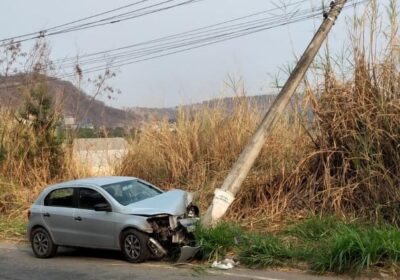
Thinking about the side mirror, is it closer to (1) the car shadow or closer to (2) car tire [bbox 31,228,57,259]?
(1) the car shadow

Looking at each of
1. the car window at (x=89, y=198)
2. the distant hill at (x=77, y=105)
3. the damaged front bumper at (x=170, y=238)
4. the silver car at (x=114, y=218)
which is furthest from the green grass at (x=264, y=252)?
the distant hill at (x=77, y=105)

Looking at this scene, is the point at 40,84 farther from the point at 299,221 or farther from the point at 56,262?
the point at 299,221

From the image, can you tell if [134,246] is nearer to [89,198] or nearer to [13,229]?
[89,198]

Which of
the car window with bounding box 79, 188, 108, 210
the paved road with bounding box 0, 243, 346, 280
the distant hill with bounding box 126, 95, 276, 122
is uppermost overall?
the distant hill with bounding box 126, 95, 276, 122

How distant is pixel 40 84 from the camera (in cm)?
1998

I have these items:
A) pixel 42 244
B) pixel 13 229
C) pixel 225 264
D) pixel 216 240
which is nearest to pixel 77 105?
pixel 13 229

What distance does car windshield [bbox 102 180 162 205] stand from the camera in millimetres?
11188

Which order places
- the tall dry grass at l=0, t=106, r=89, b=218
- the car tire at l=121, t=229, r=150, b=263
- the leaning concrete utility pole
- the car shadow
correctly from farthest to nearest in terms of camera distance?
the tall dry grass at l=0, t=106, r=89, b=218 → the leaning concrete utility pole → the car shadow → the car tire at l=121, t=229, r=150, b=263

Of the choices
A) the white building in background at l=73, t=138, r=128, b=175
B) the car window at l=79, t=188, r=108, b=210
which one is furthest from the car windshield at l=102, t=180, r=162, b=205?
the white building in background at l=73, t=138, r=128, b=175

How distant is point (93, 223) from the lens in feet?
36.1

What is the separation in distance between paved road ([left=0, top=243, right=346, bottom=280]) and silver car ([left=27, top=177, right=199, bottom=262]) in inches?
11.4

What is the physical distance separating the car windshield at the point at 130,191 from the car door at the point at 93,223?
0.81ft

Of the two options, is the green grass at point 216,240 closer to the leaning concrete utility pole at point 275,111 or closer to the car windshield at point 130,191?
the leaning concrete utility pole at point 275,111

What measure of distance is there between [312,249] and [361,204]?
2.24 m
